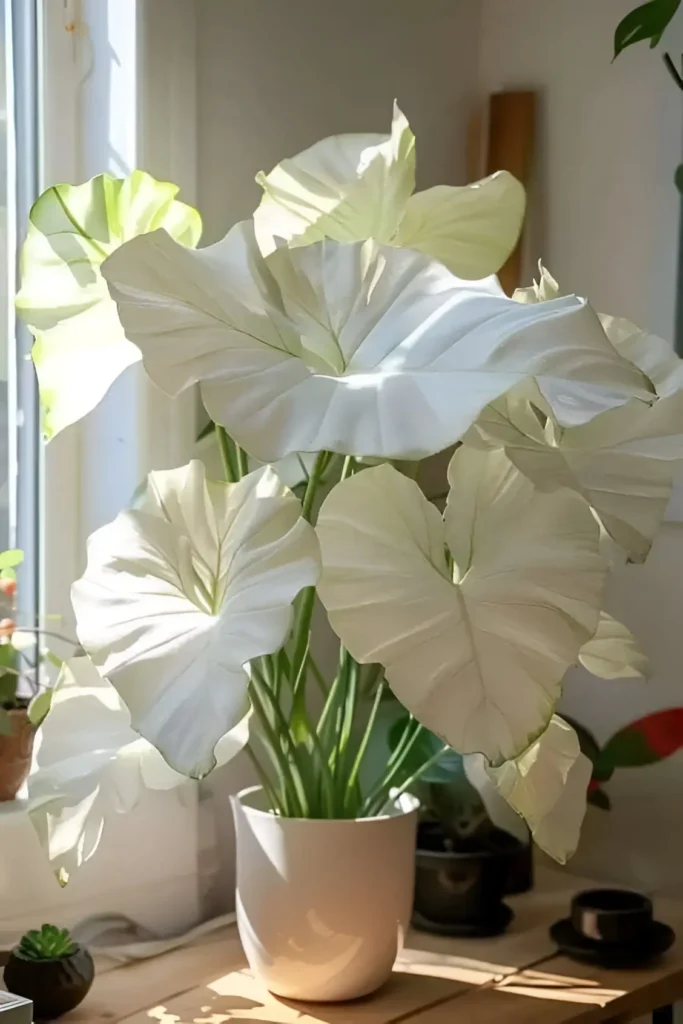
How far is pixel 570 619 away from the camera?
3.15 feet

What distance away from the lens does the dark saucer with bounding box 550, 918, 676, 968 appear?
1.29 metres

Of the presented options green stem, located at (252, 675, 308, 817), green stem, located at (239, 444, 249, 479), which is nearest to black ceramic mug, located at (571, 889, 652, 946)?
green stem, located at (252, 675, 308, 817)

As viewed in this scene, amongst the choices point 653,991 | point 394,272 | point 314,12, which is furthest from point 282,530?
point 314,12

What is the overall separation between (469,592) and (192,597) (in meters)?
0.21

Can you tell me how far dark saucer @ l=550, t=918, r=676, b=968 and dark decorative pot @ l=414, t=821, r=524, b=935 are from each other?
3.0 inches

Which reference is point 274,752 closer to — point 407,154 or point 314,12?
point 407,154

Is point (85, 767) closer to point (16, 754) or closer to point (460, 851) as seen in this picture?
point (16, 754)

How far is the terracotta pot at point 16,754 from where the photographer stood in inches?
50.9

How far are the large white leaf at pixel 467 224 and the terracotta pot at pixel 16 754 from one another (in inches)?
23.6

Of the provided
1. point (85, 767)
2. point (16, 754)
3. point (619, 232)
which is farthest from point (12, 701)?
point (619, 232)

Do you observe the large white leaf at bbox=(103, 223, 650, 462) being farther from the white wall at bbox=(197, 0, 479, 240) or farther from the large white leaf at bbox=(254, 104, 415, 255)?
the white wall at bbox=(197, 0, 479, 240)

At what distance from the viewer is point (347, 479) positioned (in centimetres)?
101

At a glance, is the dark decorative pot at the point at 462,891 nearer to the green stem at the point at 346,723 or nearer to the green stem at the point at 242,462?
the green stem at the point at 346,723

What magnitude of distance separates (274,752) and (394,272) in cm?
45
